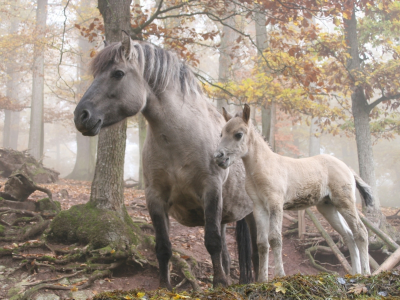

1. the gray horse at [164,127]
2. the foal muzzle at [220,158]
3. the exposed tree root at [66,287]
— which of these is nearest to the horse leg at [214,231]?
the gray horse at [164,127]

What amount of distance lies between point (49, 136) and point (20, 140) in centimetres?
493

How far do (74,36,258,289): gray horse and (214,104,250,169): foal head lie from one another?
345 mm

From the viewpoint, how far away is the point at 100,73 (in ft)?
12.7

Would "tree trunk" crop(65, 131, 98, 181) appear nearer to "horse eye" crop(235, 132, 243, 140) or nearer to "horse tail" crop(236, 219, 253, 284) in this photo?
"horse tail" crop(236, 219, 253, 284)

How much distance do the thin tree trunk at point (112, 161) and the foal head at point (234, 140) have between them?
2686 millimetres

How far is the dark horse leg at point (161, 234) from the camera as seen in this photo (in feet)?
13.4

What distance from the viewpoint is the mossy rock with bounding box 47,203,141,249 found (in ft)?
17.8

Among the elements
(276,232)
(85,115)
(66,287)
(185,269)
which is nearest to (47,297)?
(66,287)

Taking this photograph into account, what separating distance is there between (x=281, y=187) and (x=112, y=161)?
11.3 feet

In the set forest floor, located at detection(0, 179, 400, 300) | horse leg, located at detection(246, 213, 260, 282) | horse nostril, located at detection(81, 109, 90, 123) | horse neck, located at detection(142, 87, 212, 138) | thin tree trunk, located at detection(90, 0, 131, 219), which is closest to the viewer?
horse nostril, located at detection(81, 109, 90, 123)

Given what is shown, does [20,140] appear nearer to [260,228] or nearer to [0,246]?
[0,246]

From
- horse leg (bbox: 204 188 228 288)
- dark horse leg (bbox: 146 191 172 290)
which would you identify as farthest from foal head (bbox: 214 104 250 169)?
dark horse leg (bbox: 146 191 172 290)

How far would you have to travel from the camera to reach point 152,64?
413cm

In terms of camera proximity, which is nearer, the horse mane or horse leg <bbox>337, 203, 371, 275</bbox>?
the horse mane
